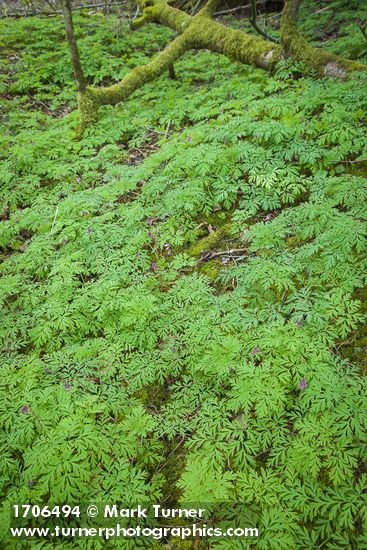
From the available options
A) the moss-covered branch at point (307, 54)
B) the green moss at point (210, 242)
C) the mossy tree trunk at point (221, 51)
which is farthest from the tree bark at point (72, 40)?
the green moss at point (210, 242)

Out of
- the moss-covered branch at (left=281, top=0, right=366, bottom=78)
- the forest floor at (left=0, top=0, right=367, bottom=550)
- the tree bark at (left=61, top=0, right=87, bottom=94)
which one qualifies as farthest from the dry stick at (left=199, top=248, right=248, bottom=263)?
the tree bark at (left=61, top=0, right=87, bottom=94)

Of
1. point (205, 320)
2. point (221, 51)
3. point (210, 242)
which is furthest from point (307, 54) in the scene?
point (205, 320)

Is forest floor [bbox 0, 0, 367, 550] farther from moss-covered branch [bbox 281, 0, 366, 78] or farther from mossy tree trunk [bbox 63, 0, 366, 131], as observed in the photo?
mossy tree trunk [bbox 63, 0, 366, 131]

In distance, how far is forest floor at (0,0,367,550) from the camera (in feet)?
7.90

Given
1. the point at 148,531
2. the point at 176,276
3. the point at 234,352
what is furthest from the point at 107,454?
the point at 176,276

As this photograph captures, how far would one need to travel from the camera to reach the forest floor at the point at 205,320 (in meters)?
2.41

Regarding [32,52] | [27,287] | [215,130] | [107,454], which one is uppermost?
[32,52]

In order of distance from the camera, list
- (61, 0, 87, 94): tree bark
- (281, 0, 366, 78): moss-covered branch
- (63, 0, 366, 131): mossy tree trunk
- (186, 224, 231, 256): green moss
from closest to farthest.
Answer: (186, 224, 231, 256): green moss, (281, 0, 366, 78): moss-covered branch, (61, 0, 87, 94): tree bark, (63, 0, 366, 131): mossy tree trunk

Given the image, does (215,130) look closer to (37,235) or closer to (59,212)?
(59,212)

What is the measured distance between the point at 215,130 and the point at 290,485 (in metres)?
4.90

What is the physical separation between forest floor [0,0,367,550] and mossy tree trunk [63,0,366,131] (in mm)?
462

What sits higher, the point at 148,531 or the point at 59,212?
the point at 59,212

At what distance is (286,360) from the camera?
2.76 m

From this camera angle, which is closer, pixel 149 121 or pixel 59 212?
pixel 59 212
